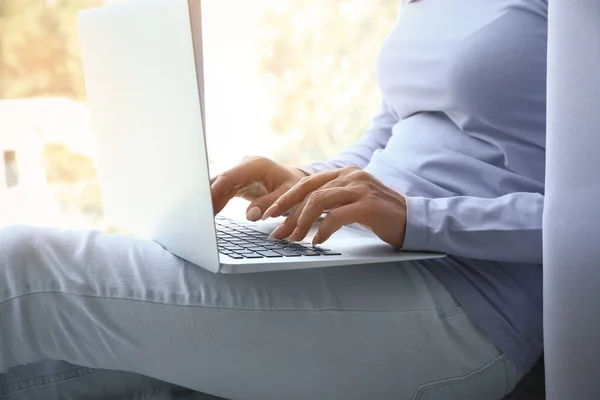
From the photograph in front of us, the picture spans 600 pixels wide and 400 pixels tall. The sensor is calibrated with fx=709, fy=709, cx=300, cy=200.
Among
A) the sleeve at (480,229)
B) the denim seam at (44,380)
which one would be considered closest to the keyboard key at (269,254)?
the sleeve at (480,229)

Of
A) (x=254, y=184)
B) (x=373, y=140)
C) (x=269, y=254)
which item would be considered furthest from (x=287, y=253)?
(x=373, y=140)

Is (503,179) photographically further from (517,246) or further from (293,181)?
(293,181)

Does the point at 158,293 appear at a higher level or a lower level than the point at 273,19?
lower

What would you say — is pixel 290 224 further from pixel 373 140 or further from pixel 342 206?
pixel 373 140

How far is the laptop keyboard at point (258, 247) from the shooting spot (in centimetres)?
71

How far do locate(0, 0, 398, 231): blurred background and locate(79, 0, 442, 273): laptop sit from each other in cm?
125

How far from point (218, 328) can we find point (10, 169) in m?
→ 1.60

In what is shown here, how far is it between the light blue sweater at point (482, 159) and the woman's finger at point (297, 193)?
0.10m

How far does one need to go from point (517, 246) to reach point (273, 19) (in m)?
1.77

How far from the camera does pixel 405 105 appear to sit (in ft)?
3.56

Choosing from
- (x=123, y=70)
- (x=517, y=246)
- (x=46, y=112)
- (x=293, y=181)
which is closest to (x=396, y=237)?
(x=517, y=246)

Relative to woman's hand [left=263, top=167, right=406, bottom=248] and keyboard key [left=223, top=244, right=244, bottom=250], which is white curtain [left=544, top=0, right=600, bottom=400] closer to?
woman's hand [left=263, top=167, right=406, bottom=248]

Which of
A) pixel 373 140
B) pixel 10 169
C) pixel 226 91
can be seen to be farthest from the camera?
pixel 226 91

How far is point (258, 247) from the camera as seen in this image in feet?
2.49
